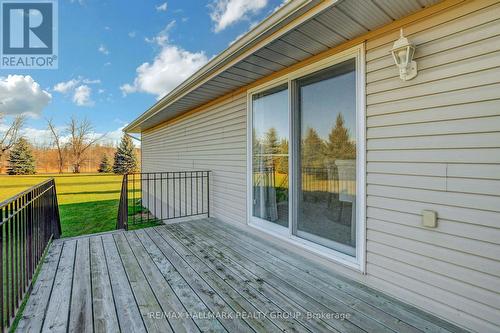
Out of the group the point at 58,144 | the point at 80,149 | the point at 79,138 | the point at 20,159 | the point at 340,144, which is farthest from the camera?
the point at 80,149

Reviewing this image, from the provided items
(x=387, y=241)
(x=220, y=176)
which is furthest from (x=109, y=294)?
(x=220, y=176)

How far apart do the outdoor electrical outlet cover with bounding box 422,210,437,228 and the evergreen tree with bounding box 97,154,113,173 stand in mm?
30977

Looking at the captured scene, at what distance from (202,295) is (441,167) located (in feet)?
7.16

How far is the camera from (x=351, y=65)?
2.38 m

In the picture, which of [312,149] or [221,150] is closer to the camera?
[312,149]

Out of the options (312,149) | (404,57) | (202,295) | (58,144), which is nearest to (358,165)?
(312,149)

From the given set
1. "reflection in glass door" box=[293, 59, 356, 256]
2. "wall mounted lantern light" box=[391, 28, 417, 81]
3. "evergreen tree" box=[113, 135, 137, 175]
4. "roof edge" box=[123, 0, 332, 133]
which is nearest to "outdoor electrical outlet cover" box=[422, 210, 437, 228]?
"reflection in glass door" box=[293, 59, 356, 256]

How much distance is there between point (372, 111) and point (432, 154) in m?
0.61

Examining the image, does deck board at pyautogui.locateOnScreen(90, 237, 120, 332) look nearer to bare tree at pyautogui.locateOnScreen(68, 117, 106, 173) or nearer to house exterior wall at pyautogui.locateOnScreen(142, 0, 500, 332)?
house exterior wall at pyautogui.locateOnScreen(142, 0, 500, 332)

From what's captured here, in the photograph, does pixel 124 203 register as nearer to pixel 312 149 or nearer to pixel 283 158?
pixel 283 158

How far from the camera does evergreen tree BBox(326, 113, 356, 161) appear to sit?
7.88 ft

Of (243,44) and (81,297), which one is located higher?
(243,44)

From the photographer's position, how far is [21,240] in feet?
7.02

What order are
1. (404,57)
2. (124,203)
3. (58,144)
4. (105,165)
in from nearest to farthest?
(404,57) < (124,203) < (58,144) < (105,165)
